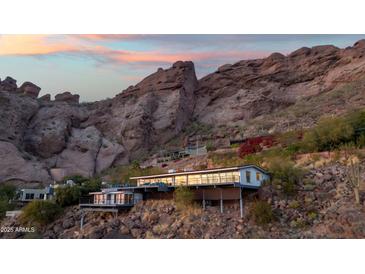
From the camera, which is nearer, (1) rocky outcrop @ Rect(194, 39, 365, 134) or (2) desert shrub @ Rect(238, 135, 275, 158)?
(2) desert shrub @ Rect(238, 135, 275, 158)

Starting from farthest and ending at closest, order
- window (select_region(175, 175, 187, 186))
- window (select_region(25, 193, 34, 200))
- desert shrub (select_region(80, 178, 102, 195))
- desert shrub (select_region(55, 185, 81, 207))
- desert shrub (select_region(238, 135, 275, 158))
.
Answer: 1. window (select_region(25, 193, 34, 200))
2. desert shrub (select_region(238, 135, 275, 158))
3. desert shrub (select_region(80, 178, 102, 195))
4. desert shrub (select_region(55, 185, 81, 207))
5. window (select_region(175, 175, 187, 186))

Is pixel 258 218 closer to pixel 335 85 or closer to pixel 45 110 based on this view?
pixel 335 85

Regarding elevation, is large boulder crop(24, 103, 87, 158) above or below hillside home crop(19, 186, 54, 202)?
above

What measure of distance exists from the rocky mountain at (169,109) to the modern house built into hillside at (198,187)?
67.8 feet

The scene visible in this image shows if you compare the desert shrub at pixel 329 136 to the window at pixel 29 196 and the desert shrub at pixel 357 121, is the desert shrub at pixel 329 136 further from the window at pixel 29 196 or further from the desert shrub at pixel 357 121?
the window at pixel 29 196

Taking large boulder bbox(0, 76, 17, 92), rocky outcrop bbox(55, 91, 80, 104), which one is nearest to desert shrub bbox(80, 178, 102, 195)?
large boulder bbox(0, 76, 17, 92)

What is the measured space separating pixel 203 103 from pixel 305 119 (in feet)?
81.5

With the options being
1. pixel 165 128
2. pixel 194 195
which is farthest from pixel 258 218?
pixel 165 128

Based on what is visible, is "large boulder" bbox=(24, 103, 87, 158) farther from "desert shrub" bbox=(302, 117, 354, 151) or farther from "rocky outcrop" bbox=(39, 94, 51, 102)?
"desert shrub" bbox=(302, 117, 354, 151)

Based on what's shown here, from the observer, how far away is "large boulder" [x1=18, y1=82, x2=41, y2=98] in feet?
172

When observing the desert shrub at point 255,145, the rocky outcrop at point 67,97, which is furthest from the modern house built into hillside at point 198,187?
the rocky outcrop at point 67,97

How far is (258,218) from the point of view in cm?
1555

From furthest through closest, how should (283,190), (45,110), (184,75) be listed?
(184,75) < (45,110) < (283,190)

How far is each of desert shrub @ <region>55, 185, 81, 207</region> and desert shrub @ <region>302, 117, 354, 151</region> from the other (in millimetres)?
20752
